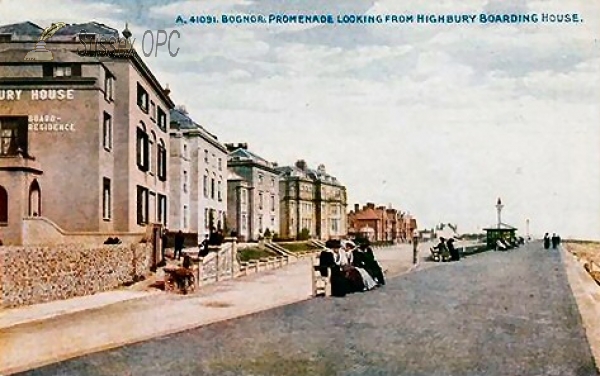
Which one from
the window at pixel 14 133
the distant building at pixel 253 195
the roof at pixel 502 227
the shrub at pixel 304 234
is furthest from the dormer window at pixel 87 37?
the roof at pixel 502 227

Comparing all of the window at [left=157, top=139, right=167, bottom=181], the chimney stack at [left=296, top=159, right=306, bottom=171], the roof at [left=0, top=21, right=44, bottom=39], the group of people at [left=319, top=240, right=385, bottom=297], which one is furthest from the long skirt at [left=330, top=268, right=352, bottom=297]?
the roof at [left=0, top=21, right=44, bottom=39]

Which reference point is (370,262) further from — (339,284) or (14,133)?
(14,133)

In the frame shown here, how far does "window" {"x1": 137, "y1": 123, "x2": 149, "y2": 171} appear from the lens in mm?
4250

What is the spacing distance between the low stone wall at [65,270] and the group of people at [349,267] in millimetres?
931

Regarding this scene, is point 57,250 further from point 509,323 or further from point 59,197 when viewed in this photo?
point 509,323

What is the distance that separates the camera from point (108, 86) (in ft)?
13.6

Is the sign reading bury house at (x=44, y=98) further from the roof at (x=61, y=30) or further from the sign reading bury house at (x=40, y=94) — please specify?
the roof at (x=61, y=30)

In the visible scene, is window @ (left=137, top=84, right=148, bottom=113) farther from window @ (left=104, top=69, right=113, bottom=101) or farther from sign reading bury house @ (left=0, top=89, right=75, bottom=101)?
sign reading bury house @ (left=0, top=89, right=75, bottom=101)

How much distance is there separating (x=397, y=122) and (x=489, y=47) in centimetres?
55

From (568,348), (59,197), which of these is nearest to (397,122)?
(568,348)

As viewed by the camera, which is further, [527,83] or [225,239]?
[225,239]

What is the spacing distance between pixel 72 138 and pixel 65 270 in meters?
0.84

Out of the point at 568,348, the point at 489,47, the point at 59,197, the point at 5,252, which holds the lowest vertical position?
the point at 568,348

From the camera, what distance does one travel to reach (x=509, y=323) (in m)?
3.86
